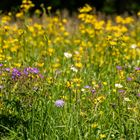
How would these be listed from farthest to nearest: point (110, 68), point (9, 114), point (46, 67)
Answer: point (110, 68) < point (46, 67) < point (9, 114)

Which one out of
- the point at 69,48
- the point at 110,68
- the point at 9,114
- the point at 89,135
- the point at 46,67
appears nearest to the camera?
the point at 89,135

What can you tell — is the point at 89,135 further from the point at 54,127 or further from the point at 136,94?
the point at 136,94

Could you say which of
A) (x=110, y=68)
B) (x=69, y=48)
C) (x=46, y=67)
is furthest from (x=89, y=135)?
(x=69, y=48)

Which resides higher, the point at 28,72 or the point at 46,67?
the point at 28,72

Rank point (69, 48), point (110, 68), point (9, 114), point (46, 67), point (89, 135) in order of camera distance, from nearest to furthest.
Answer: point (89, 135) → point (9, 114) → point (46, 67) → point (110, 68) → point (69, 48)

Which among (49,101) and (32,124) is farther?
(49,101)

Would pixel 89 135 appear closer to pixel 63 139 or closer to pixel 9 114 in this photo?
pixel 63 139

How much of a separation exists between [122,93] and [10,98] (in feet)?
2.65

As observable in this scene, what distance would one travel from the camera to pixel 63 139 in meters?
3.45

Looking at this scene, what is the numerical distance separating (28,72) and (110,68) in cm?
172

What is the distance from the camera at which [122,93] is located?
12.4 ft

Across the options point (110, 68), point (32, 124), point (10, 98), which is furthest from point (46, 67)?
point (32, 124)

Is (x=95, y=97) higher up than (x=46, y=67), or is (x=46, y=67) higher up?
(x=95, y=97)

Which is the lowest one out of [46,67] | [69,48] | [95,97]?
[69,48]
